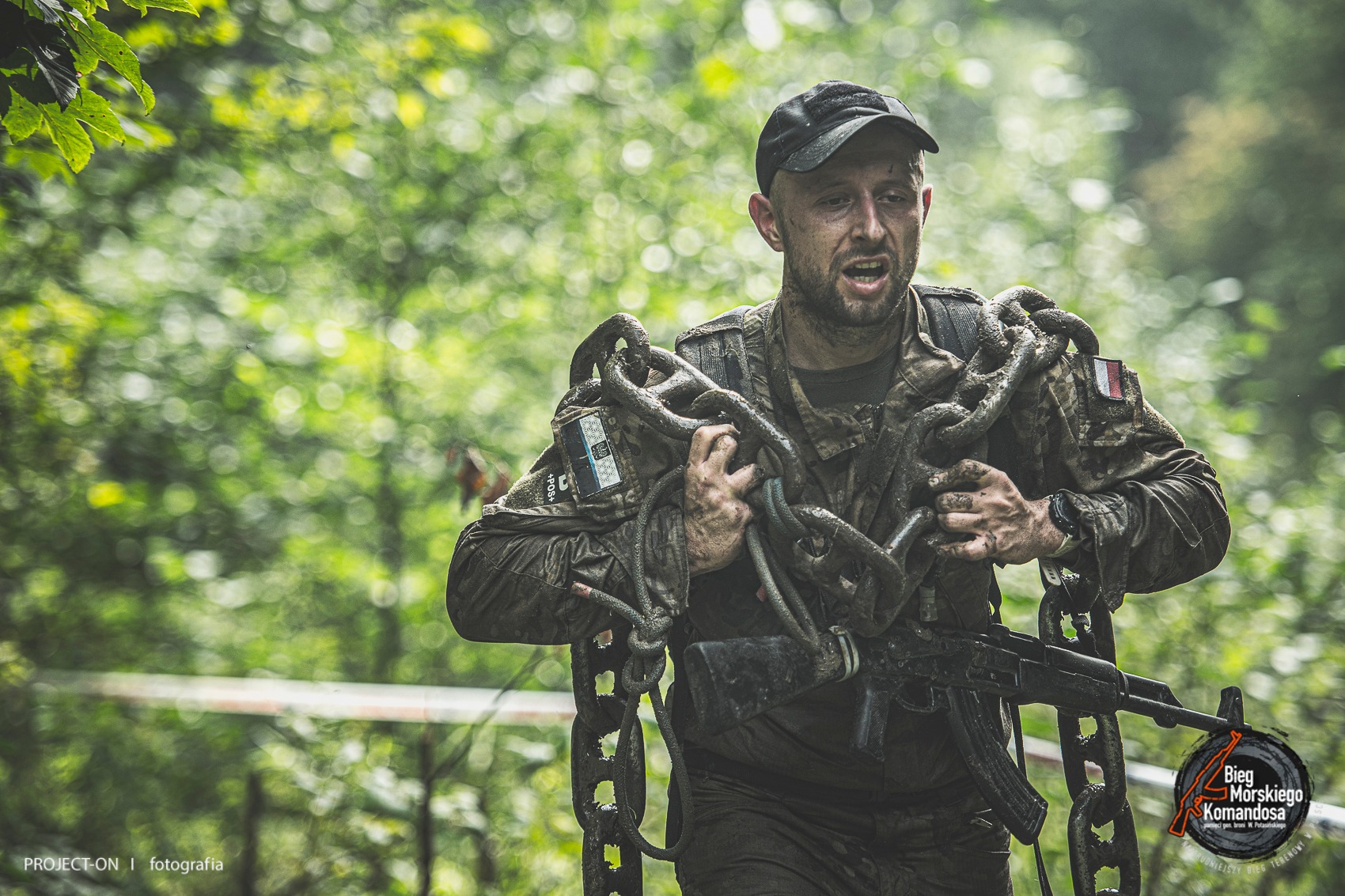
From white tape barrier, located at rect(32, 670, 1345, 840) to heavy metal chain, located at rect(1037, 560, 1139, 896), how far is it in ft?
4.00

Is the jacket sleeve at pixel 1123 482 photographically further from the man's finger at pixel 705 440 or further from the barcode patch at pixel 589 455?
the barcode patch at pixel 589 455

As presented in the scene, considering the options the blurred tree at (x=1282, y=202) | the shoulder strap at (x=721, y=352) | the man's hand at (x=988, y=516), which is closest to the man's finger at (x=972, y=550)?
the man's hand at (x=988, y=516)

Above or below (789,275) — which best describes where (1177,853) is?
below

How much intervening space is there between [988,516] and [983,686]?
46 centimetres

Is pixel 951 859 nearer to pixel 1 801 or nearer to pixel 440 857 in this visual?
pixel 440 857

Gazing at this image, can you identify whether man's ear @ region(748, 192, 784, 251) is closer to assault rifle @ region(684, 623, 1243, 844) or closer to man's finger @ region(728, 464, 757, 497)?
man's finger @ region(728, 464, 757, 497)

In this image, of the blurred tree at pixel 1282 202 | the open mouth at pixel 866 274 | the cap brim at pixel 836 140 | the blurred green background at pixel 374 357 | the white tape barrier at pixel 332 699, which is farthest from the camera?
the blurred tree at pixel 1282 202

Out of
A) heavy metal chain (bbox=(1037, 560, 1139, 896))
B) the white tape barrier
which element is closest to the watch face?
heavy metal chain (bbox=(1037, 560, 1139, 896))

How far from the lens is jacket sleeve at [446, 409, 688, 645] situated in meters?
2.19

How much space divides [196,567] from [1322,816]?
5.50 m

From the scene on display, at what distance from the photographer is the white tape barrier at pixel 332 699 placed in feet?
15.0

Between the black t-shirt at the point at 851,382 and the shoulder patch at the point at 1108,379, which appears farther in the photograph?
the black t-shirt at the point at 851,382

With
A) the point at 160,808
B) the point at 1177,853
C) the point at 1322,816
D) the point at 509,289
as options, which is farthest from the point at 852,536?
the point at 160,808

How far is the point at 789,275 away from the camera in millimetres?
2477
